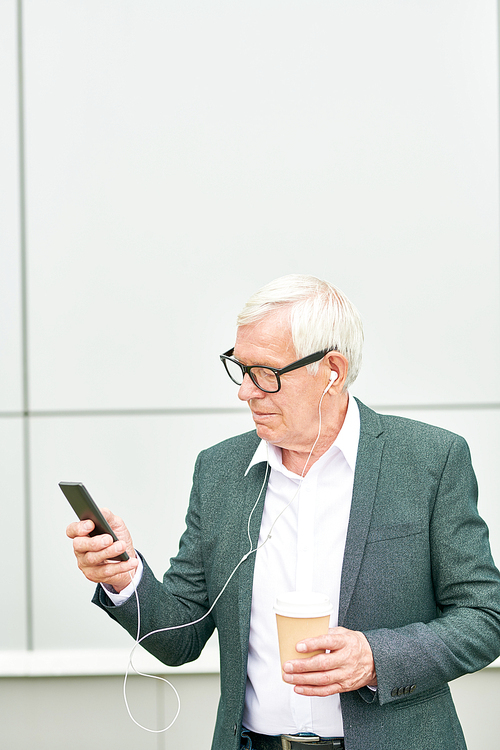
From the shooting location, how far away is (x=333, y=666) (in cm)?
121

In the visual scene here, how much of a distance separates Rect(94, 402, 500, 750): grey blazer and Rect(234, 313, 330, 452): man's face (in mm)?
137

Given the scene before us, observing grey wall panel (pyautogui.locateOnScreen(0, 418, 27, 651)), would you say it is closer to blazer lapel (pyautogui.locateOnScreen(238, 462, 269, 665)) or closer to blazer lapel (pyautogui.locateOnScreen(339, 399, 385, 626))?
blazer lapel (pyautogui.locateOnScreen(238, 462, 269, 665))

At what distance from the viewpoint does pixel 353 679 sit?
1.25 m

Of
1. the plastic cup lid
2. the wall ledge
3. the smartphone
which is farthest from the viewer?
the wall ledge

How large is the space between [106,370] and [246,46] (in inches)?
54.7

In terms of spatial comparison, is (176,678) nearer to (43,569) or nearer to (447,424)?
(43,569)

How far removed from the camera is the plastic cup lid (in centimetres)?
115

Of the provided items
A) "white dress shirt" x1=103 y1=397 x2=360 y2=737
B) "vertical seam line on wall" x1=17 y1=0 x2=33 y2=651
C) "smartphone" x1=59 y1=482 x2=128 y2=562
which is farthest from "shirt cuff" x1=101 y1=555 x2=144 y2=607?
"vertical seam line on wall" x1=17 y1=0 x2=33 y2=651

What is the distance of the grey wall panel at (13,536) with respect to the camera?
2678mm

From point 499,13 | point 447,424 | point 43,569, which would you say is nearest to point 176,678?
point 43,569

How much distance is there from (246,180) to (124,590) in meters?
1.73

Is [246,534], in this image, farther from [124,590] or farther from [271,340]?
[271,340]

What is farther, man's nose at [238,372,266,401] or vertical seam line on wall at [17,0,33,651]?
vertical seam line on wall at [17,0,33,651]

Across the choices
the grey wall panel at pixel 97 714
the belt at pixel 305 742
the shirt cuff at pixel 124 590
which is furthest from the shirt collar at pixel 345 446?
the grey wall panel at pixel 97 714
